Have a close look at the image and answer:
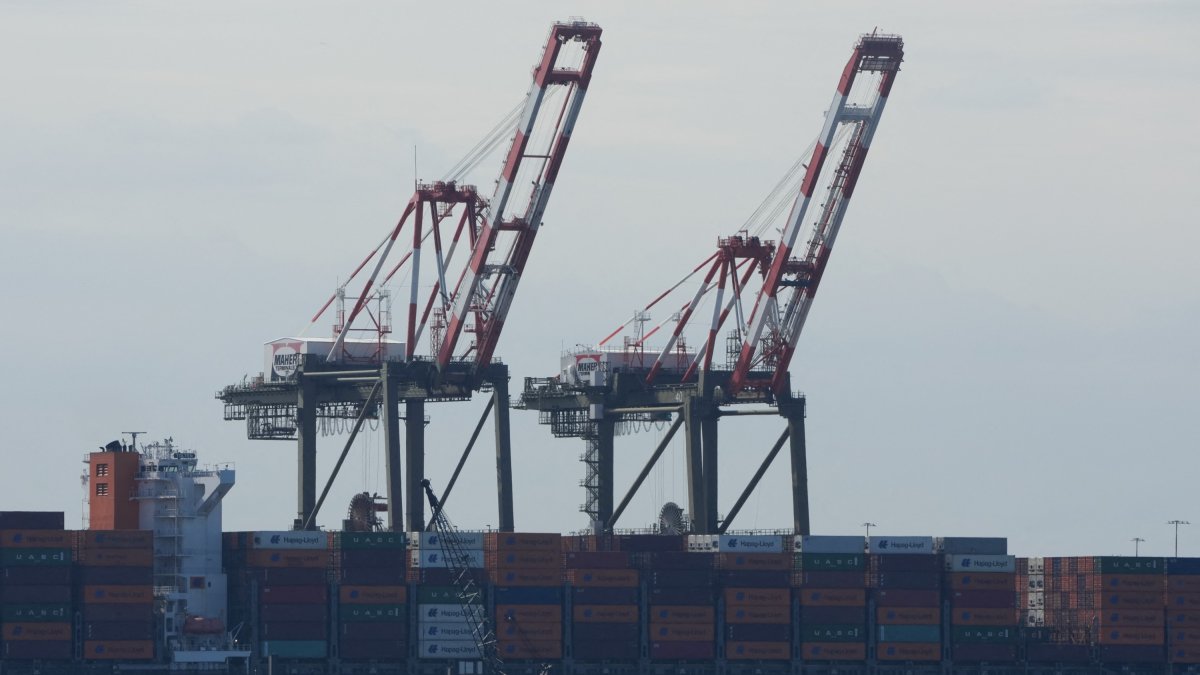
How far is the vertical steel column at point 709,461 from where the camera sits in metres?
143

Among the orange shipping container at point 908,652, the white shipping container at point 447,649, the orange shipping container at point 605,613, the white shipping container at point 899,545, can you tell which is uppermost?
the white shipping container at point 899,545

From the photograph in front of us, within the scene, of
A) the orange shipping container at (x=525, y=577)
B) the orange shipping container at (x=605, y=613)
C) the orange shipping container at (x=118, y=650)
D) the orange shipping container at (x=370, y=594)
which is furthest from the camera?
the orange shipping container at (x=605, y=613)

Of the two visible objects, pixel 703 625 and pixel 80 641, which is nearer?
pixel 80 641

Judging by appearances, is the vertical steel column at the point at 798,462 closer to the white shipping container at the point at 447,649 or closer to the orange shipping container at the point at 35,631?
the white shipping container at the point at 447,649

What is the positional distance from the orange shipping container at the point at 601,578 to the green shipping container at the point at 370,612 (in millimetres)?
9077

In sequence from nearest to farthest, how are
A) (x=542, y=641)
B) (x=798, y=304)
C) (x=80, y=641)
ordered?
(x=80, y=641) < (x=542, y=641) < (x=798, y=304)

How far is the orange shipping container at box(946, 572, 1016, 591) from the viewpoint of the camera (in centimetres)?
13838

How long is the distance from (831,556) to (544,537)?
14.9 m

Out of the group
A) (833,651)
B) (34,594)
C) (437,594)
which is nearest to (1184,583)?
(833,651)

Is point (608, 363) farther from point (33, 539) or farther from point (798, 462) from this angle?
point (33, 539)

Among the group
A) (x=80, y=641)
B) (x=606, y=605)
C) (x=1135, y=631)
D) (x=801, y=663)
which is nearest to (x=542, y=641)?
(x=606, y=605)

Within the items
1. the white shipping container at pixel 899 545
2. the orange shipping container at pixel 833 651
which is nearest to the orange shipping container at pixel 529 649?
the orange shipping container at pixel 833 651

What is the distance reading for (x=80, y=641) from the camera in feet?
400

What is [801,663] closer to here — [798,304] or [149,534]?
[798,304]
